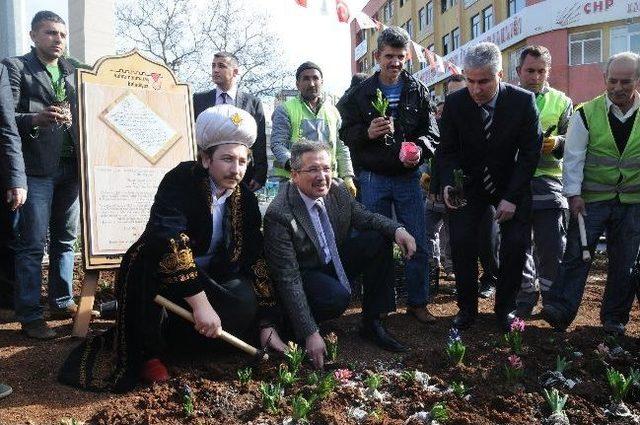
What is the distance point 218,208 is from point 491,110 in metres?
2.07

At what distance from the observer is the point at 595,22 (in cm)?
2600

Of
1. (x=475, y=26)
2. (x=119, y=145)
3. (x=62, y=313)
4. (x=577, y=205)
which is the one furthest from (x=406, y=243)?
(x=475, y=26)

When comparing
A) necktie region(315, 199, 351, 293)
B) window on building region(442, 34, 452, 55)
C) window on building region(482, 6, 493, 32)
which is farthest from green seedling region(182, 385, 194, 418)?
window on building region(442, 34, 452, 55)

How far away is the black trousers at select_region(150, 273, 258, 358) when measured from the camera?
3.22m

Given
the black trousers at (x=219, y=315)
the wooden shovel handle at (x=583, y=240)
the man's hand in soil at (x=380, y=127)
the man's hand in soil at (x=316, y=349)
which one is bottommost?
the man's hand in soil at (x=316, y=349)

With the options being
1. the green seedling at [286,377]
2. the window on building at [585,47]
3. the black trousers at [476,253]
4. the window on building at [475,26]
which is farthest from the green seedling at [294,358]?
the window on building at [475,26]

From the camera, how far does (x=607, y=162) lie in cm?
417

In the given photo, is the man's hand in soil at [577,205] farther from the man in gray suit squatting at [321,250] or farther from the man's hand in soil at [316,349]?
the man's hand in soil at [316,349]

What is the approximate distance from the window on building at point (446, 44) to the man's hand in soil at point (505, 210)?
34.8 meters

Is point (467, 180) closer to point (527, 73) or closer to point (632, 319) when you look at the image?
point (527, 73)

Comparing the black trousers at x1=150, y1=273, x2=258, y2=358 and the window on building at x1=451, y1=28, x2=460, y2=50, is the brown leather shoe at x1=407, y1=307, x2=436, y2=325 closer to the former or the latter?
the black trousers at x1=150, y1=273, x2=258, y2=358

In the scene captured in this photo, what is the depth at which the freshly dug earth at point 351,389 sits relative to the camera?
2.72 meters

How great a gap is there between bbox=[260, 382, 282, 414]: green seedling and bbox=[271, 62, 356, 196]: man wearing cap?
7.99 feet

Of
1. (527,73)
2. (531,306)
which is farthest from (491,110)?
(531,306)
